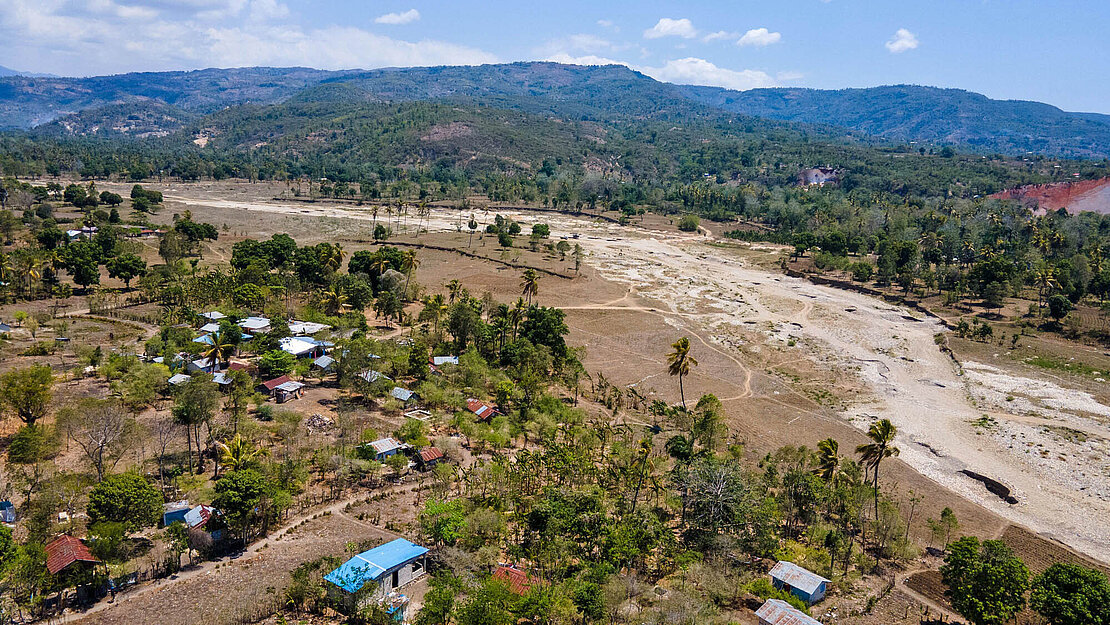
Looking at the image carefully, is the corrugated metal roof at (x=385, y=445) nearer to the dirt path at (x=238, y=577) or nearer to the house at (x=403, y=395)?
the dirt path at (x=238, y=577)

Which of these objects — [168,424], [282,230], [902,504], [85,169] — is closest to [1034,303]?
[902,504]

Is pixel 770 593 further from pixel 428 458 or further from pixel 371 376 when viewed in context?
pixel 371 376

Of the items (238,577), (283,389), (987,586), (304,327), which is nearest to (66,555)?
(238,577)

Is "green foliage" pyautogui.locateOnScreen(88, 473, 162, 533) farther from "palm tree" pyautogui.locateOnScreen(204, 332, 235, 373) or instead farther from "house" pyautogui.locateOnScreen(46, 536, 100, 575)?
"palm tree" pyautogui.locateOnScreen(204, 332, 235, 373)

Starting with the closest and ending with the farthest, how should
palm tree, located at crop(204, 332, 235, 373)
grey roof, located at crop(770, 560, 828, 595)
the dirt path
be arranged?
the dirt path < grey roof, located at crop(770, 560, 828, 595) < palm tree, located at crop(204, 332, 235, 373)

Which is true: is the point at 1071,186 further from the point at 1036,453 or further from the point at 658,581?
the point at 658,581

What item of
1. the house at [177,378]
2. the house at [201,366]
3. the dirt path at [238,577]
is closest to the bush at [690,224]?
the house at [201,366]

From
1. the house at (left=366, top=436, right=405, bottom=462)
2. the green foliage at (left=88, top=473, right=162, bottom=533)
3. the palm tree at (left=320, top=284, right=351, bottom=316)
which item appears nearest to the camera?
the green foliage at (left=88, top=473, right=162, bottom=533)

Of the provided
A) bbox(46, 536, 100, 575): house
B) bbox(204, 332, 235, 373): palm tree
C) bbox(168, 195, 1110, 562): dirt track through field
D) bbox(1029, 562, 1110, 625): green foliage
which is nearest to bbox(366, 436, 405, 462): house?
bbox(46, 536, 100, 575): house
